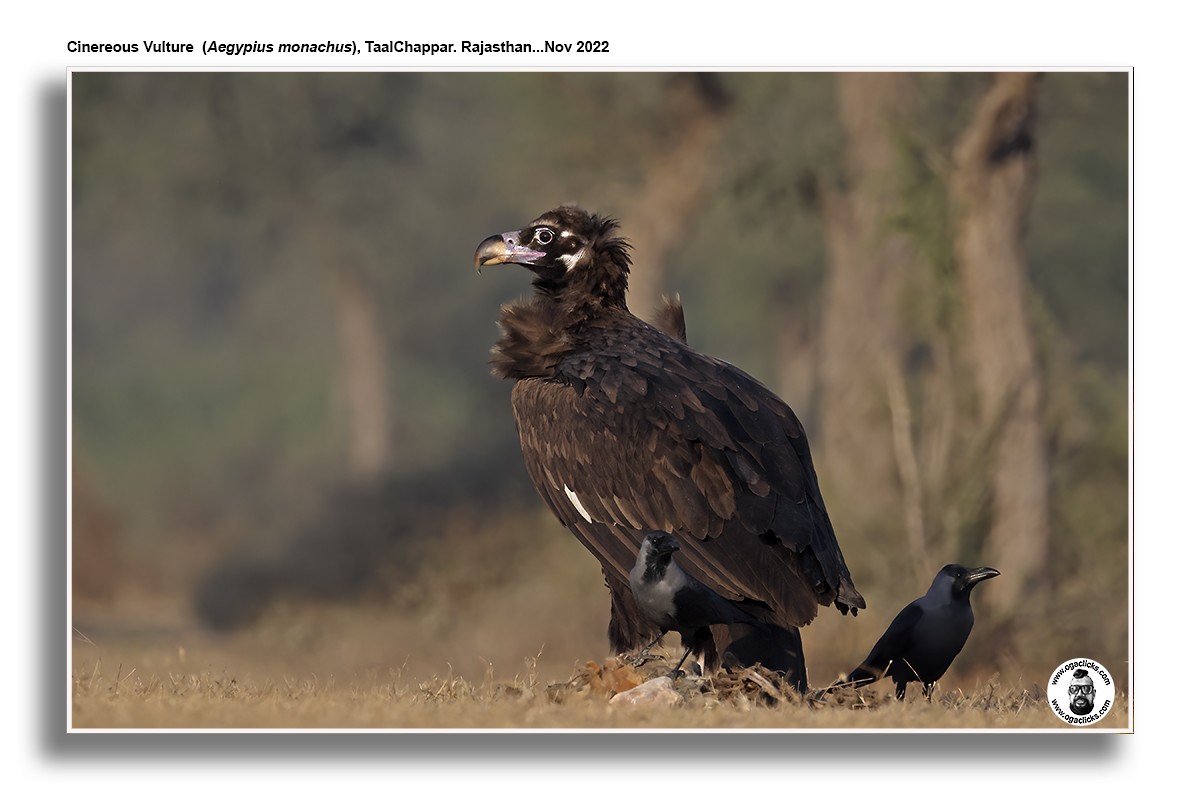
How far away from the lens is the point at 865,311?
20.9m

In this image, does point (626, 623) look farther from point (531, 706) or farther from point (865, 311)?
point (865, 311)

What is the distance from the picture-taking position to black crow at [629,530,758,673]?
8.52 metres

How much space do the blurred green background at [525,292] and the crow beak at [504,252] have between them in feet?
14.7

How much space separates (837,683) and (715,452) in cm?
135

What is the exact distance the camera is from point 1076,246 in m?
29.1

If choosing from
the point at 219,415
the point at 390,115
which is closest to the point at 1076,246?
the point at 390,115

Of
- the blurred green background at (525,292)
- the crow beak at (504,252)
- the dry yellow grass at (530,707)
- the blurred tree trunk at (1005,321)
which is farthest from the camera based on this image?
the blurred green background at (525,292)

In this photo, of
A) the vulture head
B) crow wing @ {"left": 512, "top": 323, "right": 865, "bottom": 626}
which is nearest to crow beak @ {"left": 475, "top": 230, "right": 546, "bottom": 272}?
the vulture head

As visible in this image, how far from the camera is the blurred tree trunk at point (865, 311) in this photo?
18.8m

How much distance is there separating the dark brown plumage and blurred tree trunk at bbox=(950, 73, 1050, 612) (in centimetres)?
825

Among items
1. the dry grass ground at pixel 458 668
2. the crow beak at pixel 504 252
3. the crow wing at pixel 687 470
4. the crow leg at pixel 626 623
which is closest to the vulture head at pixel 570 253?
the crow beak at pixel 504 252
